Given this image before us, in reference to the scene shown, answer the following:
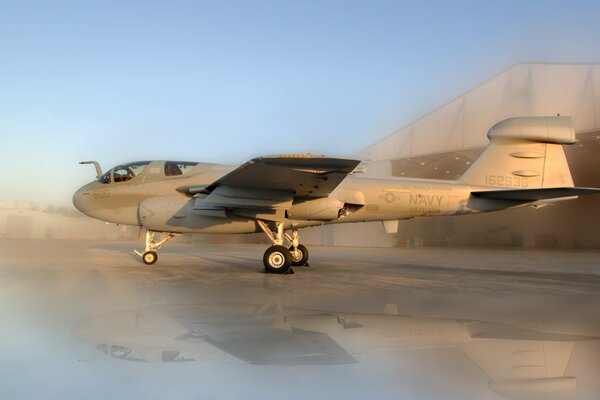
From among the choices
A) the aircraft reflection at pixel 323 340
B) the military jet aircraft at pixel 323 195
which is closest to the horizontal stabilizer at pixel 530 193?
the military jet aircraft at pixel 323 195

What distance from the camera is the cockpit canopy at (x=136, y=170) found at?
484 inches

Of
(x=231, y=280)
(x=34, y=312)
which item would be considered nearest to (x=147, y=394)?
(x=34, y=312)

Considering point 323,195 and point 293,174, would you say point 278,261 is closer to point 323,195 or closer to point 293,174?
point 323,195

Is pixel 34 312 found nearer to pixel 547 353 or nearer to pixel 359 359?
pixel 359 359

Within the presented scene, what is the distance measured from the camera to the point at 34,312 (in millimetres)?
5461

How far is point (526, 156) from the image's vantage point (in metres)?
12.4

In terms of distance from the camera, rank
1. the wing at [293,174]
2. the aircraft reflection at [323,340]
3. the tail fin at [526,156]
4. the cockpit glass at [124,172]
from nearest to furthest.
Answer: the aircraft reflection at [323,340], the wing at [293,174], the tail fin at [526,156], the cockpit glass at [124,172]

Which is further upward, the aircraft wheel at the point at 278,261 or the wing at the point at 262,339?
the wing at the point at 262,339

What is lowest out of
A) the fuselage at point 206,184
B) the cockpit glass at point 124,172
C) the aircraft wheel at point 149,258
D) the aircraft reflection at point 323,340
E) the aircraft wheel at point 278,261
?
the aircraft wheel at point 149,258

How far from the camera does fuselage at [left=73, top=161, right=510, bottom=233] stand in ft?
38.7

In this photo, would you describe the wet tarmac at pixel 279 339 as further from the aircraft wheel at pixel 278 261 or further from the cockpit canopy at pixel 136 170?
the cockpit canopy at pixel 136 170

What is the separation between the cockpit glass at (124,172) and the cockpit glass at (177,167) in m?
0.68

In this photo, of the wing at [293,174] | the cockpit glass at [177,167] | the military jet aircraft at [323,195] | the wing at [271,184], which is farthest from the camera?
the cockpit glass at [177,167]

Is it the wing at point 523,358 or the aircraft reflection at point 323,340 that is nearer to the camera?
the wing at point 523,358
